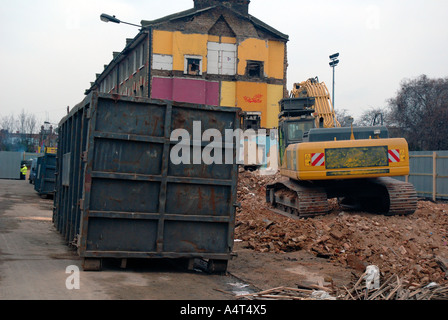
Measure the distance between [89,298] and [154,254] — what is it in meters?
1.69

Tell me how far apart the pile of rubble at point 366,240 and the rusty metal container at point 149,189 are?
2.59m

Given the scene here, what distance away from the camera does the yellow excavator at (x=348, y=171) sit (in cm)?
1149

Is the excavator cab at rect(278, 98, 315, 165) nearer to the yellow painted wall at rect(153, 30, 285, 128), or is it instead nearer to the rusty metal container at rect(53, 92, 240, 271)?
the rusty metal container at rect(53, 92, 240, 271)

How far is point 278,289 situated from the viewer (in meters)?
6.57

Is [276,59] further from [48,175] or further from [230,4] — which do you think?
[48,175]

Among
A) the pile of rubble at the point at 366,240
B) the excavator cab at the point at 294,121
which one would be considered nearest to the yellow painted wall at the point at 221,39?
the excavator cab at the point at 294,121

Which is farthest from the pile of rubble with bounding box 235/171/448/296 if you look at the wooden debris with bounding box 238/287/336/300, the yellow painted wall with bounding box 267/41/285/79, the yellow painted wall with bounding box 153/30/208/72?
the yellow painted wall with bounding box 267/41/285/79

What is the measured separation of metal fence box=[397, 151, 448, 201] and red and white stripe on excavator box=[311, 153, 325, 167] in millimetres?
12355

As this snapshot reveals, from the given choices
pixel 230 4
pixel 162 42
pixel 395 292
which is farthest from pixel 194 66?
pixel 395 292

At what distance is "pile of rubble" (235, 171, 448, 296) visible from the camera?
8.46 meters

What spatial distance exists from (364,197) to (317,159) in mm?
2619

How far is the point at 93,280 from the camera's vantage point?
Answer: 6.65 meters
